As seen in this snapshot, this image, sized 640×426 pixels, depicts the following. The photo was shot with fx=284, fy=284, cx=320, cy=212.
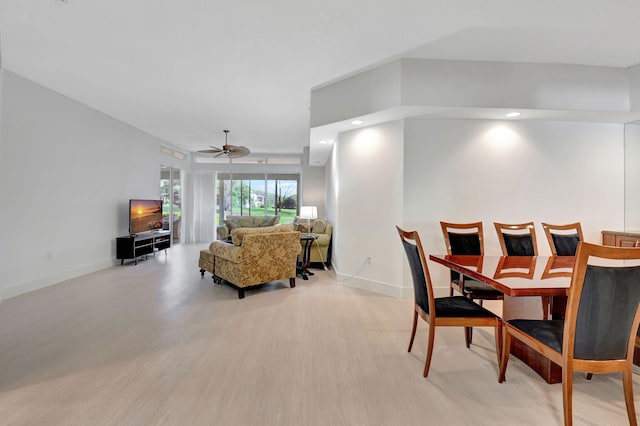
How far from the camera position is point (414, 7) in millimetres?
2359

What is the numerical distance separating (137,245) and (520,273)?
613 centimetres

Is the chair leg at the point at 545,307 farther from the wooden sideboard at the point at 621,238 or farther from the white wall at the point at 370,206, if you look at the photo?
the wooden sideboard at the point at 621,238

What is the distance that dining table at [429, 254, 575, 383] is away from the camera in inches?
63.7

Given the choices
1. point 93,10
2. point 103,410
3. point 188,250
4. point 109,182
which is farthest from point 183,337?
point 188,250

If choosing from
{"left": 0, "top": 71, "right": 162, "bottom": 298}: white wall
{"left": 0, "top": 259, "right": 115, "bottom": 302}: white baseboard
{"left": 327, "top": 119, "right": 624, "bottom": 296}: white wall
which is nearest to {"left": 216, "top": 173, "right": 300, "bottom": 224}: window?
{"left": 0, "top": 71, "right": 162, "bottom": 298}: white wall

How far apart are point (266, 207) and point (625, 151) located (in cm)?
786

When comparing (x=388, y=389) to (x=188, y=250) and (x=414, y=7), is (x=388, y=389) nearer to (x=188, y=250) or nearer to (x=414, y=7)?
(x=414, y=7)

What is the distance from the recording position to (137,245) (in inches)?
219

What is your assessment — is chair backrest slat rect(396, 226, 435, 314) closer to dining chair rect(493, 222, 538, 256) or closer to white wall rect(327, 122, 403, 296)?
dining chair rect(493, 222, 538, 256)

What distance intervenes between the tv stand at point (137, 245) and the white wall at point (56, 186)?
181mm

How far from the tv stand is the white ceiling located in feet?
8.42

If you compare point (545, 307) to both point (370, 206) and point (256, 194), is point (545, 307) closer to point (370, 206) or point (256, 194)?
point (370, 206)

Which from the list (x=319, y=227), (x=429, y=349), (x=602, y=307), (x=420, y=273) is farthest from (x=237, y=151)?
Answer: (x=602, y=307)

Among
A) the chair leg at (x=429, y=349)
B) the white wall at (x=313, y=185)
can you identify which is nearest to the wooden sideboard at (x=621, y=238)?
the chair leg at (x=429, y=349)
